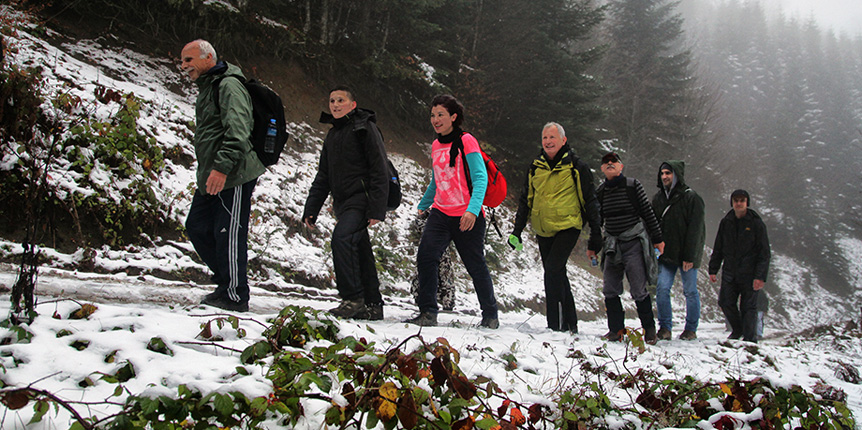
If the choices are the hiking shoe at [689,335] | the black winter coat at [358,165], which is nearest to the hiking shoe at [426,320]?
the black winter coat at [358,165]

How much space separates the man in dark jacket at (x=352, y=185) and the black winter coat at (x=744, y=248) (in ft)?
15.4

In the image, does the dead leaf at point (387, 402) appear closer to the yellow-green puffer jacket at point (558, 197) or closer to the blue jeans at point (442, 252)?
the blue jeans at point (442, 252)

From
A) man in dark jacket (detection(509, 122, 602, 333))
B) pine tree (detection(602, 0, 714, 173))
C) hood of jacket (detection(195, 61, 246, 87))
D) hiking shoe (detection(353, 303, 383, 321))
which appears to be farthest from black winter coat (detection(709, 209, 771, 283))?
pine tree (detection(602, 0, 714, 173))

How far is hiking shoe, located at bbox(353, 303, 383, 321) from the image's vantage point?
416 cm

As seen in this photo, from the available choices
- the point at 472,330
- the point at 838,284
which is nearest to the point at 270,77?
the point at 472,330

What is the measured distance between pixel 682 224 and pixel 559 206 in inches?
89.1

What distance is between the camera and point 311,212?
4.34 meters

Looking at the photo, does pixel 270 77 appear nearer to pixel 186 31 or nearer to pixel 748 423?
pixel 186 31

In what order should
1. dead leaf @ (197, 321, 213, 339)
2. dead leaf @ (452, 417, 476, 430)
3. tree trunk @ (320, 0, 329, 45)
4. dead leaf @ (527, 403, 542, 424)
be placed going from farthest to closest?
1. tree trunk @ (320, 0, 329, 45)
2. dead leaf @ (197, 321, 213, 339)
3. dead leaf @ (527, 403, 542, 424)
4. dead leaf @ (452, 417, 476, 430)

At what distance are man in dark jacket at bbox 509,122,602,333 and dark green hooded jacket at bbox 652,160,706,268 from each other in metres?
1.73

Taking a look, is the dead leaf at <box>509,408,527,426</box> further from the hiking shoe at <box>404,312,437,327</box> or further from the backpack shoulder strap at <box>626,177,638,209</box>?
the backpack shoulder strap at <box>626,177,638,209</box>

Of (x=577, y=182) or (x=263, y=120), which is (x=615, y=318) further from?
(x=263, y=120)

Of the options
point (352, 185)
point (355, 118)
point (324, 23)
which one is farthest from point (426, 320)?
point (324, 23)

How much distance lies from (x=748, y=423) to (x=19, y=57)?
31.4 ft
